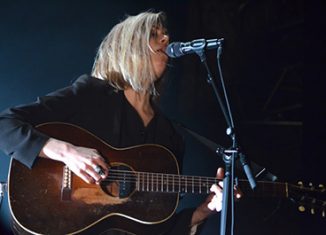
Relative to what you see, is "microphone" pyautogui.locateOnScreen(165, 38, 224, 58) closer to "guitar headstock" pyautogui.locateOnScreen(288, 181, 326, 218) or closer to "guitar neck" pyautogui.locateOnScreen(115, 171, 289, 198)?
"guitar neck" pyautogui.locateOnScreen(115, 171, 289, 198)

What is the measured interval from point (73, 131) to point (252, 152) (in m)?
1.08

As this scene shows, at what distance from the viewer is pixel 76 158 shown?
4.53 ft

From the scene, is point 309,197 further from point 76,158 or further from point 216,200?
point 76,158

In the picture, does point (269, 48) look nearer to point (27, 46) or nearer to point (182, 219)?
point (182, 219)

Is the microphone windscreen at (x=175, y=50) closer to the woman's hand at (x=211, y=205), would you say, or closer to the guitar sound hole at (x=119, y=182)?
the guitar sound hole at (x=119, y=182)

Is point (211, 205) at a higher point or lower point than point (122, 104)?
lower

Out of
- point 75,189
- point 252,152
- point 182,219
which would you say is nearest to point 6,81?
point 75,189

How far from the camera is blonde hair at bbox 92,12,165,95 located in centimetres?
173

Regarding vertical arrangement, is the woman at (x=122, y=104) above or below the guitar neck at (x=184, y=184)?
above

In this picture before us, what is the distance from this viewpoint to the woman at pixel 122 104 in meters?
1.50

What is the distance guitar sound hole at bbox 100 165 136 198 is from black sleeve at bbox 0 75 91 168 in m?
0.27

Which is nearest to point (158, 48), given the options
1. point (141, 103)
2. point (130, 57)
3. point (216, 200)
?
point (130, 57)

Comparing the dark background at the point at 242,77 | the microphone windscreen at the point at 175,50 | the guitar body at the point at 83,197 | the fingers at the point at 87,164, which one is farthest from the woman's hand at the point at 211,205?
the microphone windscreen at the point at 175,50

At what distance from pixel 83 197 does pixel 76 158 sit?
6.4 inches
